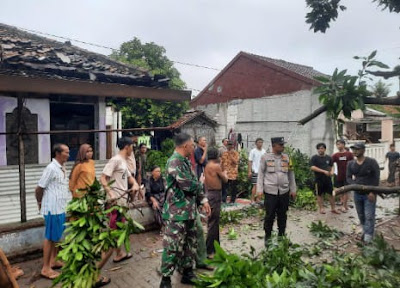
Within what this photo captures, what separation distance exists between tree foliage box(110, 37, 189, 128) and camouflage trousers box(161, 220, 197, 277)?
37.3ft

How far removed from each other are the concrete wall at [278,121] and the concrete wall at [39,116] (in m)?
9.21

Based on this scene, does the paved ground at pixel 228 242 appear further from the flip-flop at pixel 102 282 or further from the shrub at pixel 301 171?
the shrub at pixel 301 171

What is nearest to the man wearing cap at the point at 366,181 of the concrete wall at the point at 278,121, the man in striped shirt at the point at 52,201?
the man in striped shirt at the point at 52,201

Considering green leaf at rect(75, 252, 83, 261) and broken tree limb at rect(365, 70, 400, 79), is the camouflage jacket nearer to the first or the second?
green leaf at rect(75, 252, 83, 261)

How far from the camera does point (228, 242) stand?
6.04 m

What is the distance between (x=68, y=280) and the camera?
3551mm

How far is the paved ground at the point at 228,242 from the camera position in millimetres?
4410

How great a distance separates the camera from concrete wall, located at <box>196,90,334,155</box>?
1250 cm

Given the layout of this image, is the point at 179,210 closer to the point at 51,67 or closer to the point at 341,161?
the point at 51,67

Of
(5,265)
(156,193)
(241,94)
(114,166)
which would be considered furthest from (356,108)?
(241,94)

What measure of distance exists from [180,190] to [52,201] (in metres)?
1.92

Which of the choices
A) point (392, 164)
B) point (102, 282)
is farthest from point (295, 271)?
point (392, 164)

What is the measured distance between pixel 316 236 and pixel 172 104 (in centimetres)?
1245

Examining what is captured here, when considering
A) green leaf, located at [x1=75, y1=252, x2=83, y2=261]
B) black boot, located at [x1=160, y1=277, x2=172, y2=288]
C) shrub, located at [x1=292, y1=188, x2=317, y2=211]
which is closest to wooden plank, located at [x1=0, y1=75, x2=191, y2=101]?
green leaf, located at [x1=75, y1=252, x2=83, y2=261]
